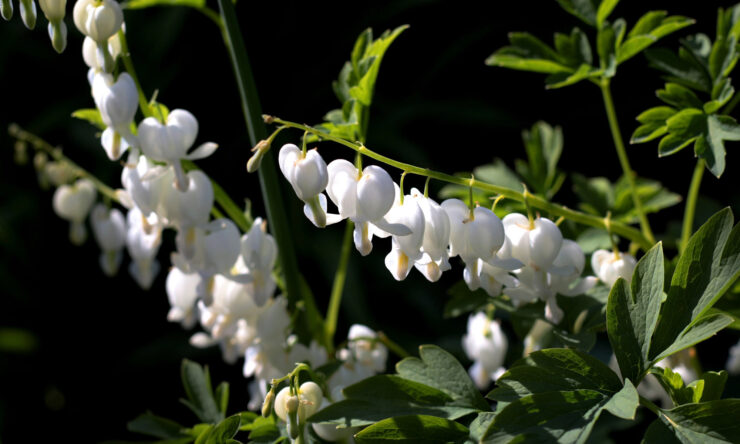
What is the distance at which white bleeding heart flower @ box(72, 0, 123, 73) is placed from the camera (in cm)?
95

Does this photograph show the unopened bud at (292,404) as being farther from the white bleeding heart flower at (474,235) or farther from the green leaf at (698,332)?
the green leaf at (698,332)

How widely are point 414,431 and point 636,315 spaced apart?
0.28m

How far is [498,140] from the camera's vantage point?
296 centimetres

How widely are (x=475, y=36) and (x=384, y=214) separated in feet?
6.99

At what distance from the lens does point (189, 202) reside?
3.39ft

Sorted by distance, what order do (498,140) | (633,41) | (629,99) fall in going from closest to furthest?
(633,41) < (629,99) < (498,140)

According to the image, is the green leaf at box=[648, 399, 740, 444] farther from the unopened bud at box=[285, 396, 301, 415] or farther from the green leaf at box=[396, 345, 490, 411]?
the unopened bud at box=[285, 396, 301, 415]

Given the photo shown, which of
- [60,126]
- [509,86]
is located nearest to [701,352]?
[509,86]

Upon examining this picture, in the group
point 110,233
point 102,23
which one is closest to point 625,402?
point 102,23

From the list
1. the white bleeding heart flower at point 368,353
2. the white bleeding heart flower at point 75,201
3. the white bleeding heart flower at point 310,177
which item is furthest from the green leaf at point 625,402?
the white bleeding heart flower at point 75,201

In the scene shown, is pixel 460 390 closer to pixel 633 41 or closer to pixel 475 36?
pixel 633 41

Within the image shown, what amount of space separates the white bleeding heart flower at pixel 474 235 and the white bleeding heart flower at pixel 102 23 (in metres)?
0.47

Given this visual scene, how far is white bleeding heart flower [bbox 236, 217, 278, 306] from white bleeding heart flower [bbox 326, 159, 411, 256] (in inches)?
9.4

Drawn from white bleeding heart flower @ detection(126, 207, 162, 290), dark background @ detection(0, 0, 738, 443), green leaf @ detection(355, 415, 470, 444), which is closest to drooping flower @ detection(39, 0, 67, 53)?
white bleeding heart flower @ detection(126, 207, 162, 290)
